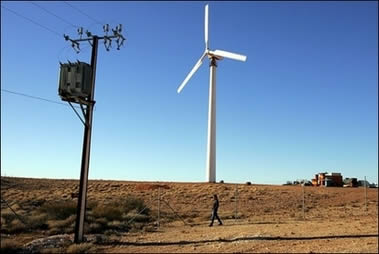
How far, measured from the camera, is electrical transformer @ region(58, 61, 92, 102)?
19.6 m

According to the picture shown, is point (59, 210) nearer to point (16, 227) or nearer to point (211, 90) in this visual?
point (16, 227)

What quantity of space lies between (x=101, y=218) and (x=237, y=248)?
12.6 m

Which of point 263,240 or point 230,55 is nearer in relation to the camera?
point 263,240

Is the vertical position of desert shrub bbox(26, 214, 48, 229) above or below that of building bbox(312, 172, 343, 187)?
below

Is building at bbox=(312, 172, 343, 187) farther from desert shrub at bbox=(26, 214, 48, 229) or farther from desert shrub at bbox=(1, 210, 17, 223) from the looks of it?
desert shrub at bbox=(1, 210, 17, 223)

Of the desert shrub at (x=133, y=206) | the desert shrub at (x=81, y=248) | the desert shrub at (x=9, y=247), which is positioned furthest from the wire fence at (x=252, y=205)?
the desert shrub at (x=81, y=248)

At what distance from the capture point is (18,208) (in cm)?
3259

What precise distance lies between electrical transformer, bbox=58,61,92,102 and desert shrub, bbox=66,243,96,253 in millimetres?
5811

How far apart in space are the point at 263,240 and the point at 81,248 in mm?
6619

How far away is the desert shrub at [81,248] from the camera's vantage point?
17103mm

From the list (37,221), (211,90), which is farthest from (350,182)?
(37,221)

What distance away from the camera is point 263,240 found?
18.0m

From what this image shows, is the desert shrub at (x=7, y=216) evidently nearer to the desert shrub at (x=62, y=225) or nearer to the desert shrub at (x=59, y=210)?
the desert shrub at (x=59, y=210)

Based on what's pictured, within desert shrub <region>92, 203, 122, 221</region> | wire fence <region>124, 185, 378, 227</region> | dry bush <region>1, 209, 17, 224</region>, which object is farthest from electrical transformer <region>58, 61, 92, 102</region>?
wire fence <region>124, 185, 378, 227</region>
